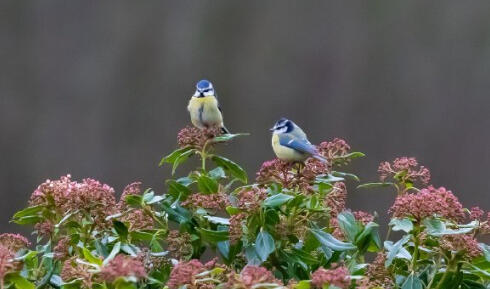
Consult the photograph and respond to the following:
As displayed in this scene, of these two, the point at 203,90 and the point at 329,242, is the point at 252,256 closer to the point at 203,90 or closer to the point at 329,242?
the point at 329,242

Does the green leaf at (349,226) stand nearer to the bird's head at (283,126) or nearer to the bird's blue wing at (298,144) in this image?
the bird's blue wing at (298,144)

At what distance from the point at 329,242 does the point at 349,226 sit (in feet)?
0.33

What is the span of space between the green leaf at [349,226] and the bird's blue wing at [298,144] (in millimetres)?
224

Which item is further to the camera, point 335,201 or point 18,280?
point 335,201

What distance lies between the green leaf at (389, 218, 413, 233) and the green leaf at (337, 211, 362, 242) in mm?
107

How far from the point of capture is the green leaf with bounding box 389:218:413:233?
4.21 feet

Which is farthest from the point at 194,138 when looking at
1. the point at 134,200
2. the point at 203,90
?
the point at 203,90

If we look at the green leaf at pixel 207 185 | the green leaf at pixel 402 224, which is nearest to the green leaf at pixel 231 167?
the green leaf at pixel 207 185

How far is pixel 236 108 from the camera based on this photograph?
12.7 feet

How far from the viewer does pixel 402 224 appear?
1.29 metres

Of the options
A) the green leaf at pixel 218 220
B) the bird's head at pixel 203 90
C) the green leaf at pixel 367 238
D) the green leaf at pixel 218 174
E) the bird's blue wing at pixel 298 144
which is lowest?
the green leaf at pixel 367 238

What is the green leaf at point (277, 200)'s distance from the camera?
1256 millimetres

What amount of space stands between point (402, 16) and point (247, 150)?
0.89 m

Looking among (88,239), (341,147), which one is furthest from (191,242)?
(341,147)
